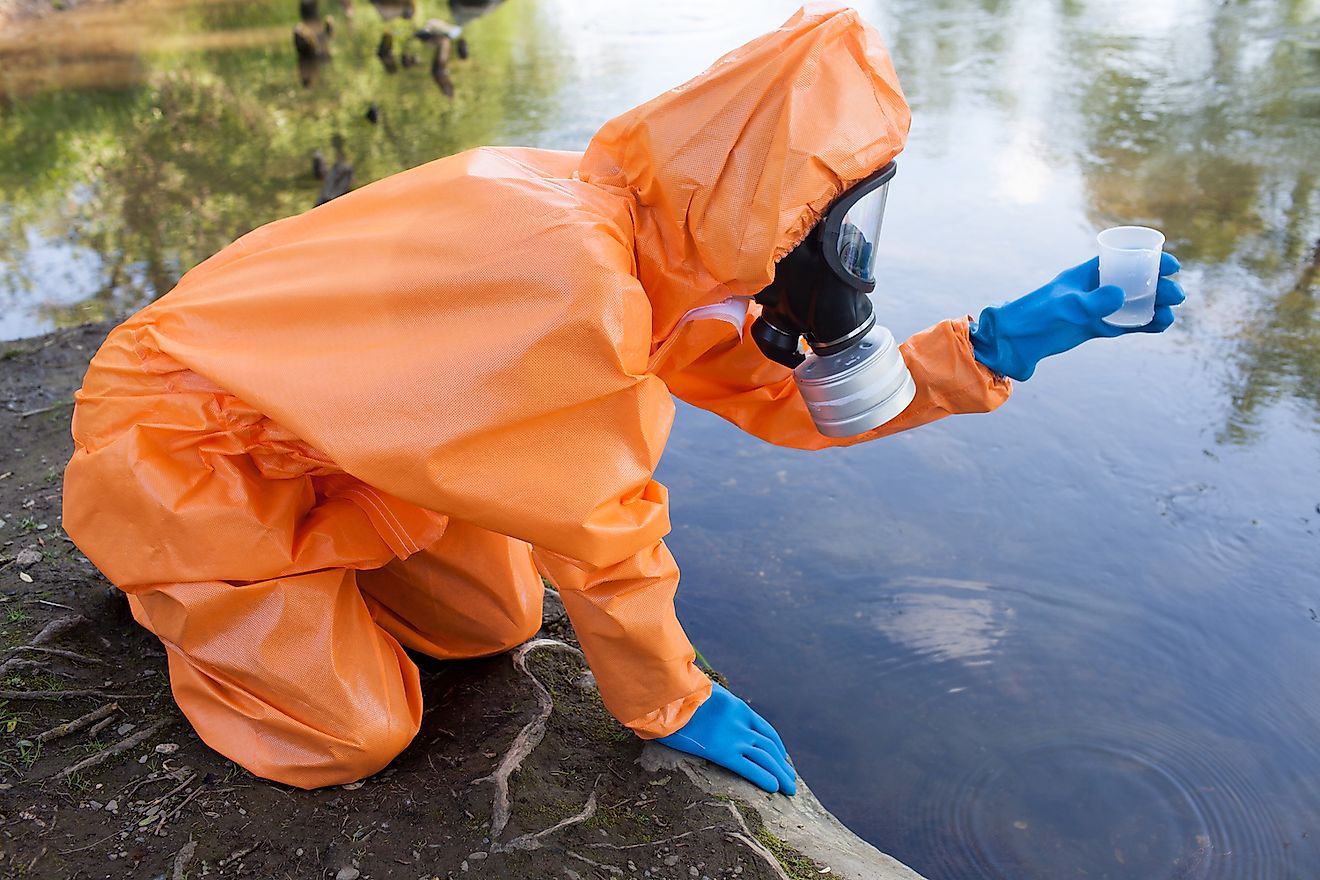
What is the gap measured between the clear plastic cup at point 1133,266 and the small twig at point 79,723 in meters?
2.08

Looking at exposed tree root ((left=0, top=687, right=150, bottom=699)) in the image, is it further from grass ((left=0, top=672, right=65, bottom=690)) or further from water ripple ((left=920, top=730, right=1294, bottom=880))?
water ripple ((left=920, top=730, right=1294, bottom=880))

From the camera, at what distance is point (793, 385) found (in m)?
2.12

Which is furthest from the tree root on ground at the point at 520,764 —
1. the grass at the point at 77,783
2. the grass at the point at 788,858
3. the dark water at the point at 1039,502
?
the grass at the point at 77,783

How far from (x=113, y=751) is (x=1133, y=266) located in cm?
210

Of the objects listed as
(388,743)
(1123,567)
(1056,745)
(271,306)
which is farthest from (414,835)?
(1123,567)

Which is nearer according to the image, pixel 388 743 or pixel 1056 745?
pixel 388 743

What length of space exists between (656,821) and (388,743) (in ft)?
1.74

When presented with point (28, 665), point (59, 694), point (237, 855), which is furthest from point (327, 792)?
point (28, 665)

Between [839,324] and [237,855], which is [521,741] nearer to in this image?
[237,855]

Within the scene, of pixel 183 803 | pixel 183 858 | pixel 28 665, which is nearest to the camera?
pixel 183 858

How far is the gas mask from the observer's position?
165 centimetres

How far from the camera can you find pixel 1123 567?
2875 millimetres

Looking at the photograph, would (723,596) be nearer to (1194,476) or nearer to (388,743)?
(388,743)

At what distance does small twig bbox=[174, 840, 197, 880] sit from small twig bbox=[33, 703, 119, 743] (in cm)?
41
